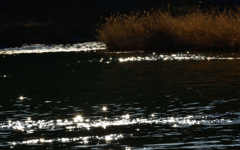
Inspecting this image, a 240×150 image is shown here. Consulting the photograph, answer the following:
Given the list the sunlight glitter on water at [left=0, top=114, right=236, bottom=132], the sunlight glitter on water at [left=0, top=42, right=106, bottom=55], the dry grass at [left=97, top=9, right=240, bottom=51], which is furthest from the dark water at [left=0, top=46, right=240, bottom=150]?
the sunlight glitter on water at [left=0, top=42, right=106, bottom=55]

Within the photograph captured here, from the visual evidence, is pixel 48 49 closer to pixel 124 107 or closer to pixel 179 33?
pixel 179 33

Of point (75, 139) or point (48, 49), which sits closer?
point (75, 139)

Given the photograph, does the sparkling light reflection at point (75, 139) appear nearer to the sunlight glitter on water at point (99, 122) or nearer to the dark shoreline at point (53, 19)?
the sunlight glitter on water at point (99, 122)

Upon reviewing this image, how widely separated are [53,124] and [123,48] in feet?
84.6

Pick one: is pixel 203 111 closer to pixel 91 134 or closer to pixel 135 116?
pixel 135 116

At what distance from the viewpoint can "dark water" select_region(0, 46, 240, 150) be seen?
1052cm

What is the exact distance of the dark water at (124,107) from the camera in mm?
10516

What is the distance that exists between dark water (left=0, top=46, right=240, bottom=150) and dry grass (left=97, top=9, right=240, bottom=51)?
8002 millimetres

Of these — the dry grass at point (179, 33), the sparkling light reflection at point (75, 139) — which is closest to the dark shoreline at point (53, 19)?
the dry grass at point (179, 33)

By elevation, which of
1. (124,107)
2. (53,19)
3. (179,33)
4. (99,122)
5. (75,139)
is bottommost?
(75,139)

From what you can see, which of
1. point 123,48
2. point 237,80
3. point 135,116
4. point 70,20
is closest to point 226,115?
Answer: point 135,116

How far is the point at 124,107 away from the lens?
46.3 feet

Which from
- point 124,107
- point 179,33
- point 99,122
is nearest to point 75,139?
point 99,122

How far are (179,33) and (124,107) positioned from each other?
2188 centimetres
